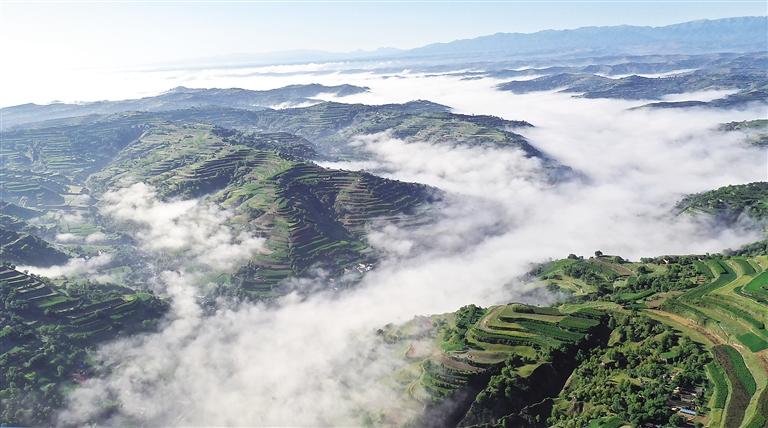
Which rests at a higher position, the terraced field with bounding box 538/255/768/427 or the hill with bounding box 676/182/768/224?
the terraced field with bounding box 538/255/768/427

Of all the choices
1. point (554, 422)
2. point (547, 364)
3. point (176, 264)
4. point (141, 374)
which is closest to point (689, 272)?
point (547, 364)

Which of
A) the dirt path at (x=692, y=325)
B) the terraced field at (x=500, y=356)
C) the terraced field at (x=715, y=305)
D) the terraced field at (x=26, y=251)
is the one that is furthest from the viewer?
the terraced field at (x=26, y=251)

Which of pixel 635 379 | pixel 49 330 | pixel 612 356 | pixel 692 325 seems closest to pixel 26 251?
pixel 49 330

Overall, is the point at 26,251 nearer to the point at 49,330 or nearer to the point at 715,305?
the point at 49,330

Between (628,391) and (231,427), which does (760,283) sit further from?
(231,427)

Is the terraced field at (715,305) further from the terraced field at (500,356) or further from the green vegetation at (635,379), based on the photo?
the terraced field at (500,356)

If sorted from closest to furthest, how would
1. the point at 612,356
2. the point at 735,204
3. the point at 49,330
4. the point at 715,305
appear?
the point at 612,356, the point at 715,305, the point at 49,330, the point at 735,204

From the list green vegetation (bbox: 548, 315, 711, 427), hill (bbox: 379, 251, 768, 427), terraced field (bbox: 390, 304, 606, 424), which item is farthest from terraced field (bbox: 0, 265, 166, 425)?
green vegetation (bbox: 548, 315, 711, 427)

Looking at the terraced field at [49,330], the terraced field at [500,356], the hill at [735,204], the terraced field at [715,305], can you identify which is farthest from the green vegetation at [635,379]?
the hill at [735,204]

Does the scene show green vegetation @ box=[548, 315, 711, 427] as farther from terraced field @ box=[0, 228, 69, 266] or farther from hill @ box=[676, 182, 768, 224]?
terraced field @ box=[0, 228, 69, 266]

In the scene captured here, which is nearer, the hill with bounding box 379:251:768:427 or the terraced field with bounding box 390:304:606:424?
the hill with bounding box 379:251:768:427

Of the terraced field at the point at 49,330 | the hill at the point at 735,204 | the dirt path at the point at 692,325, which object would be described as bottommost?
the terraced field at the point at 49,330
